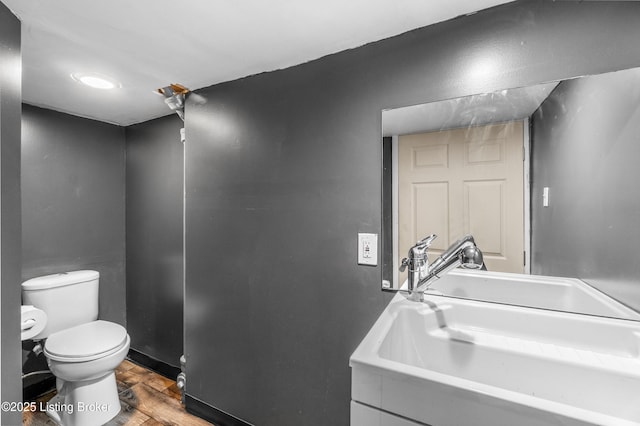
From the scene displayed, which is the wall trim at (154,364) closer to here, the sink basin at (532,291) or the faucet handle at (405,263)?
the faucet handle at (405,263)

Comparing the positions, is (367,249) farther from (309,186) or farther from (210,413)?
(210,413)

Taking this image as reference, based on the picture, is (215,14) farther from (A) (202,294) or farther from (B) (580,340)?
(B) (580,340)

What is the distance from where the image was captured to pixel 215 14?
1066 mm

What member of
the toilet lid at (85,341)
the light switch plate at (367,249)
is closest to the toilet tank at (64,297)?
the toilet lid at (85,341)

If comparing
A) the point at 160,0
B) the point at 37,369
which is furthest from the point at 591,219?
the point at 37,369

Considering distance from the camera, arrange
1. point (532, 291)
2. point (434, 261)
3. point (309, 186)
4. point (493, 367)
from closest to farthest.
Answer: point (493, 367)
point (532, 291)
point (434, 261)
point (309, 186)

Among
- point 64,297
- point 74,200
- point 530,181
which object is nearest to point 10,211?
point 64,297

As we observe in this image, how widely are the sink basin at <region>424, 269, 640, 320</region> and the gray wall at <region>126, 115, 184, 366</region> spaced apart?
185cm

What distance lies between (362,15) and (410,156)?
22.3 inches

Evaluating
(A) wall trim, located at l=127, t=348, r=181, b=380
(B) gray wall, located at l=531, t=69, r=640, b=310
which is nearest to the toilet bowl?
(A) wall trim, located at l=127, t=348, r=181, b=380

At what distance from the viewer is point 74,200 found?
7.05 feet

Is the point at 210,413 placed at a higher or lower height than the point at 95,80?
lower

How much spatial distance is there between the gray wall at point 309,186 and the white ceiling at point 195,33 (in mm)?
79

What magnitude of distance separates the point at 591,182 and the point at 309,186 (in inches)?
41.5
